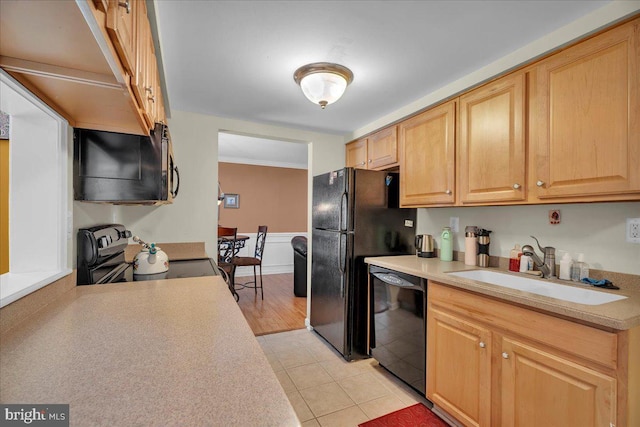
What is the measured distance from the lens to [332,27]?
4.82 ft

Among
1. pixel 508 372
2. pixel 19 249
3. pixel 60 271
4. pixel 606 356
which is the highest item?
pixel 19 249

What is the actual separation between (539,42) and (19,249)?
2.62 metres

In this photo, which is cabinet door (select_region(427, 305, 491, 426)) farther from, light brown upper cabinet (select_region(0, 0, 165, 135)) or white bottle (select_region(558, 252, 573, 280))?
light brown upper cabinet (select_region(0, 0, 165, 135))

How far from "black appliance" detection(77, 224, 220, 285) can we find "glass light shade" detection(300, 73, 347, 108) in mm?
1322

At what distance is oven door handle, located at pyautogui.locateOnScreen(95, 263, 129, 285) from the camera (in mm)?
1489

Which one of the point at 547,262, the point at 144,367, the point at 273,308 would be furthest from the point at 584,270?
the point at 273,308

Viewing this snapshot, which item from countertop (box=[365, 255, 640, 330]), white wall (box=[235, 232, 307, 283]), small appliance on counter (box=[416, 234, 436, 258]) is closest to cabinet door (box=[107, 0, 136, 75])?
countertop (box=[365, 255, 640, 330])

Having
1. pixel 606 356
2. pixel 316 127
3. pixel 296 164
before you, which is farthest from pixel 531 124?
pixel 296 164

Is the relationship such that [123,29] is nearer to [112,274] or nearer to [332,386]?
[112,274]

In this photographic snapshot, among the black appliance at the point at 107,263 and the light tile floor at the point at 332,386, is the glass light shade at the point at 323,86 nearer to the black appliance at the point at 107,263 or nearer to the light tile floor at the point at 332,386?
the black appliance at the point at 107,263

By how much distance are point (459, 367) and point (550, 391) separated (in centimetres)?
47

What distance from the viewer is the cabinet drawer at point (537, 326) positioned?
108 centimetres

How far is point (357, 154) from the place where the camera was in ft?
10.5

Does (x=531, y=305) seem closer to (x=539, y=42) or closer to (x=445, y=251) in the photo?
(x=445, y=251)
